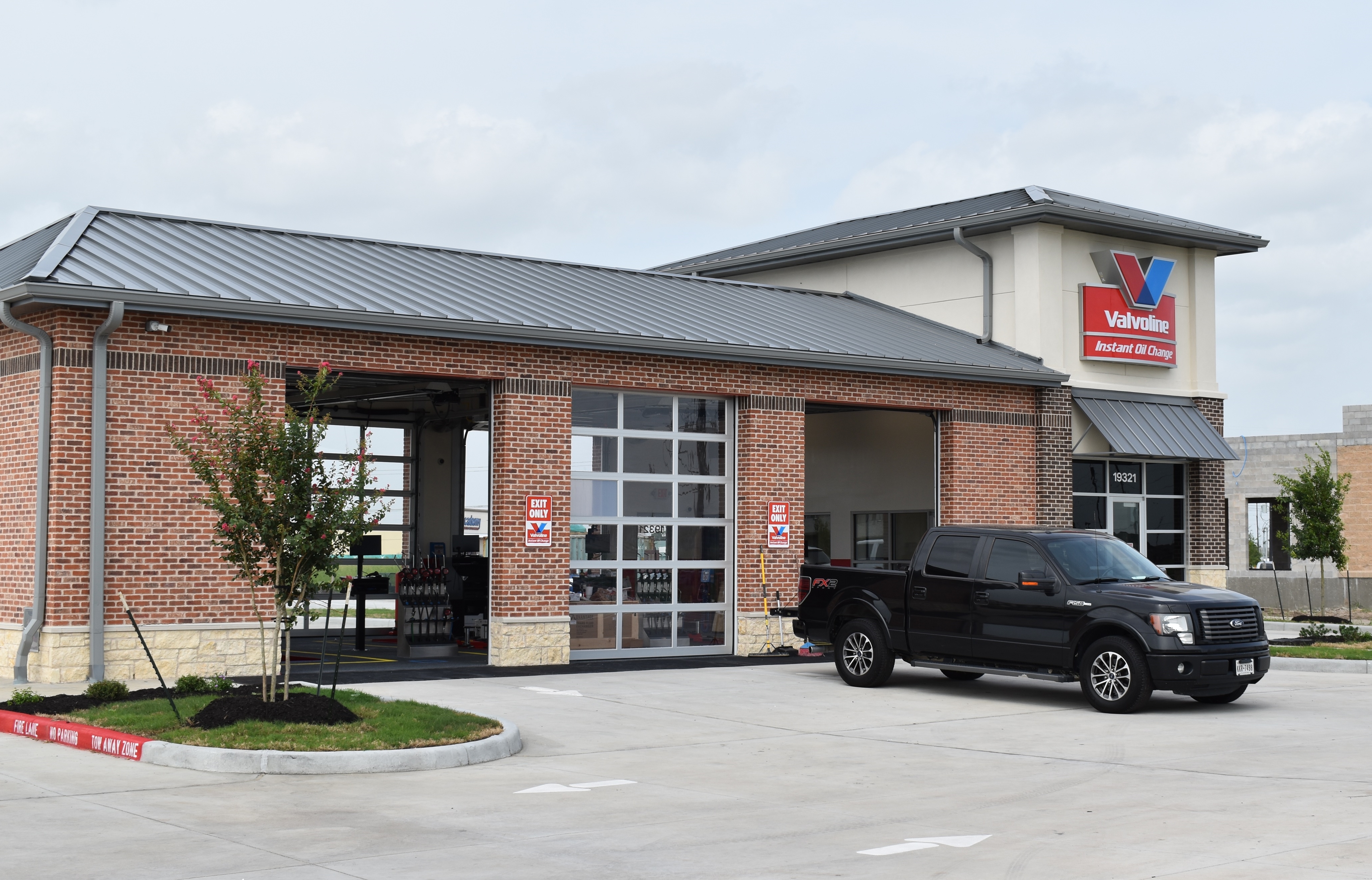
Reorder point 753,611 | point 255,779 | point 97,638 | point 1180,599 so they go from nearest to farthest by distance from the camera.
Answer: point 255,779, point 1180,599, point 97,638, point 753,611

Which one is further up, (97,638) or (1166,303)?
(1166,303)

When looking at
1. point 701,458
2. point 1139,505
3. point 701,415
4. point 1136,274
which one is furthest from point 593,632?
point 1136,274

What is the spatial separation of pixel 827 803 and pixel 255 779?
4179 mm

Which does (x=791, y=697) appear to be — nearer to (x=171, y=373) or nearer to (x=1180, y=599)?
(x=1180, y=599)

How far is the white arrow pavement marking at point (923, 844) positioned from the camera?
8336 millimetres

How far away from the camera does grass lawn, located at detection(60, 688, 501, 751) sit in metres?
11.4

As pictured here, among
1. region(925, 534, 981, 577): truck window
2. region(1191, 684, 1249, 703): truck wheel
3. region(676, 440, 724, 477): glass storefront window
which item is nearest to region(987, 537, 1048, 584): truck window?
region(925, 534, 981, 577): truck window

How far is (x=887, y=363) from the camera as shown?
73.3ft

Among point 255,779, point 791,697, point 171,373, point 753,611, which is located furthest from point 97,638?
point 753,611

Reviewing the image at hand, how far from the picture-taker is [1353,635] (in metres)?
23.8

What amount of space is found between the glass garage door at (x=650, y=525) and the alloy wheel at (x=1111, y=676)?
7.18 meters

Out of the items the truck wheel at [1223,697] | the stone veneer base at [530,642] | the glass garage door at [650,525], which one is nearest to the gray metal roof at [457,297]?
the glass garage door at [650,525]

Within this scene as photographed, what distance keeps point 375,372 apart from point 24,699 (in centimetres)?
619

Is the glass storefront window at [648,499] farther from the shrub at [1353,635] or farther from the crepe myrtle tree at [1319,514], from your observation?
the crepe myrtle tree at [1319,514]
